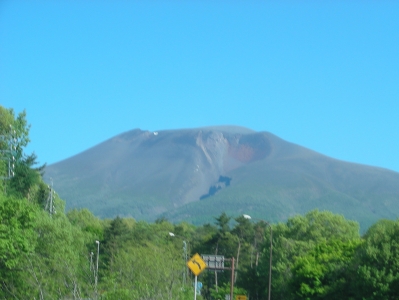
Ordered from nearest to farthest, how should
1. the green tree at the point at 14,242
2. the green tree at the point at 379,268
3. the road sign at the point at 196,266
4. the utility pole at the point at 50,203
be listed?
the road sign at the point at 196,266 < the green tree at the point at 379,268 < the green tree at the point at 14,242 < the utility pole at the point at 50,203

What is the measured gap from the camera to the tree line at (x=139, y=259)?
147 feet

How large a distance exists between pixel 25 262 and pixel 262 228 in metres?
55.8

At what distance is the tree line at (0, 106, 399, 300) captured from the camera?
147 feet

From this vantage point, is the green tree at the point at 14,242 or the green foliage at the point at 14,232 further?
the green foliage at the point at 14,232

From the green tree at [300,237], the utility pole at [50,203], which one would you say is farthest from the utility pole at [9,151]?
the green tree at [300,237]

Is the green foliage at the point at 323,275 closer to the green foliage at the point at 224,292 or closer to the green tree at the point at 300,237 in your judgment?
the green tree at the point at 300,237

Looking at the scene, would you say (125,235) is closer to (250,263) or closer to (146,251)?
(250,263)

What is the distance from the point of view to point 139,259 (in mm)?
47656

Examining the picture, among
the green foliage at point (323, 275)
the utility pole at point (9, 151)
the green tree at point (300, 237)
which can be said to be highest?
the utility pole at point (9, 151)

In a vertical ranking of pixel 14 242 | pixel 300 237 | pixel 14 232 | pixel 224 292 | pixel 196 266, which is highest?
pixel 300 237

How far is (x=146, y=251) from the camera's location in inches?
1998

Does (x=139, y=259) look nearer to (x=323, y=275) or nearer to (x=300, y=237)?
(x=323, y=275)

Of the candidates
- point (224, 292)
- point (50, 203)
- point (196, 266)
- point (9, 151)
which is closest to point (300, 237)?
point (224, 292)

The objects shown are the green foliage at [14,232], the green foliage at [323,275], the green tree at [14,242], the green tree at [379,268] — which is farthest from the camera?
the green foliage at [323,275]
